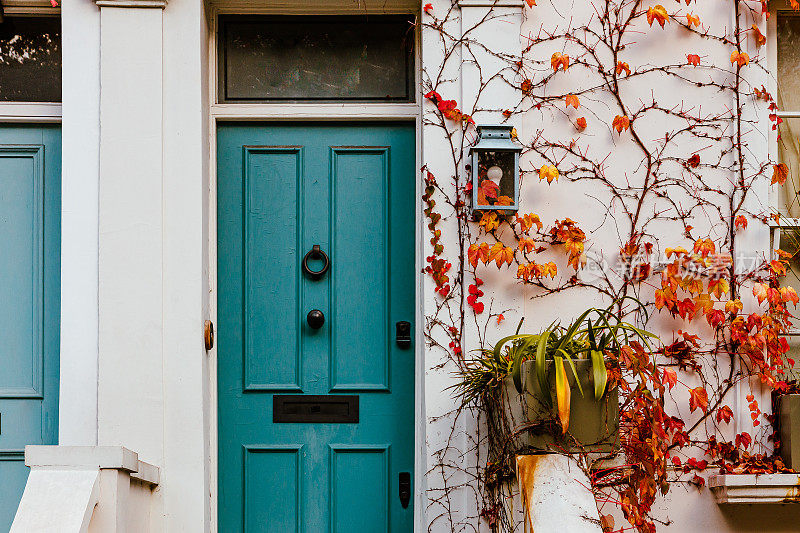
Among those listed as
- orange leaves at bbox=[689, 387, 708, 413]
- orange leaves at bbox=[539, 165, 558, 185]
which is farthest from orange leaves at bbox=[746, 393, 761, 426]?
orange leaves at bbox=[539, 165, 558, 185]

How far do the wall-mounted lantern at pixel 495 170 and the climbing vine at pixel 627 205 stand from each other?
1.3 inches

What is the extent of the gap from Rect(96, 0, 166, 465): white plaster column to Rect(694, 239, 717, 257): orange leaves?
225cm

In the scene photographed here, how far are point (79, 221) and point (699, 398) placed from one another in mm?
2677

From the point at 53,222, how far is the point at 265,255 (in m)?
0.94

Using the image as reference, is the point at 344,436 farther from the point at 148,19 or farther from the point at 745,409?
the point at 148,19

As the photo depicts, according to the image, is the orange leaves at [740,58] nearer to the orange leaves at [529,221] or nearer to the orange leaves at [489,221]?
the orange leaves at [529,221]

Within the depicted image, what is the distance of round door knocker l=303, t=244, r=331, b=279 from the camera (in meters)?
3.86

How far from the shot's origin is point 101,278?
3.56 m

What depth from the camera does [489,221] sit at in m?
3.62

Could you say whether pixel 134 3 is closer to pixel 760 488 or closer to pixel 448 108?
pixel 448 108

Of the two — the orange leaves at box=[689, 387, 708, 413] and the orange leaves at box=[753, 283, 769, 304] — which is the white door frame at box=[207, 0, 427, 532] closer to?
the orange leaves at box=[689, 387, 708, 413]

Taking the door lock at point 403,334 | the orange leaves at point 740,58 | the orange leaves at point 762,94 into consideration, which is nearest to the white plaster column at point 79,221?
the door lock at point 403,334

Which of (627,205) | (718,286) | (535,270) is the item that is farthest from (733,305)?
(535,270)

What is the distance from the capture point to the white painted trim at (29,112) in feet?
12.6
